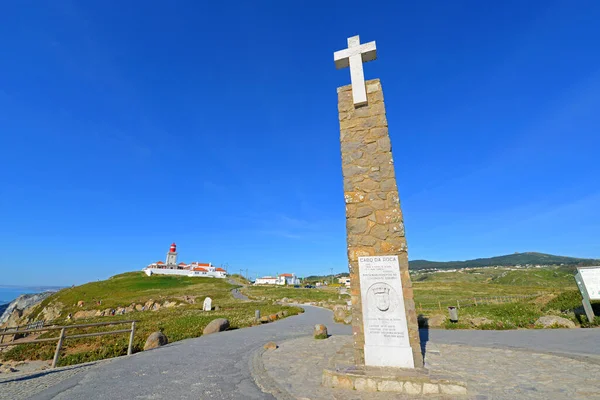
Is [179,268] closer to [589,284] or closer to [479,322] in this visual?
[479,322]

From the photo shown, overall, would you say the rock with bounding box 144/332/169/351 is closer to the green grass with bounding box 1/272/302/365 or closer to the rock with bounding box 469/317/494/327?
the green grass with bounding box 1/272/302/365

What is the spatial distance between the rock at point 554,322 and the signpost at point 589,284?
0.95 metres

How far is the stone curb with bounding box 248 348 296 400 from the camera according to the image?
18.1ft

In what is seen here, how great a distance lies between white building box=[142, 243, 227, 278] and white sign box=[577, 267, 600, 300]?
360ft

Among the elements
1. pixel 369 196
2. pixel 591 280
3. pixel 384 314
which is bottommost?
pixel 384 314

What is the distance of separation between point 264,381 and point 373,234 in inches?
173

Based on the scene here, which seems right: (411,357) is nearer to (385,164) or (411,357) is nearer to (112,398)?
(385,164)

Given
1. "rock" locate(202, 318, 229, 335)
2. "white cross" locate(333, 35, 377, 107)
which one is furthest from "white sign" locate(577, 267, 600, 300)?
"rock" locate(202, 318, 229, 335)

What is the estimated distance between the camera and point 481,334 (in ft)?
39.3

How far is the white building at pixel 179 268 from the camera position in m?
106

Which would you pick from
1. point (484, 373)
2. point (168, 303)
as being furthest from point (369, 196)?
point (168, 303)

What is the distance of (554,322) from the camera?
42.3 ft

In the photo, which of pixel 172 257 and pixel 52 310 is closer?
pixel 52 310

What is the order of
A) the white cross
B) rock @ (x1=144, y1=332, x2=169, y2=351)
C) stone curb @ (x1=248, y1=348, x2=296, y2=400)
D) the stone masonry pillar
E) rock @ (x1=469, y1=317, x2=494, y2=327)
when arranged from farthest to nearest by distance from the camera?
1. rock @ (x1=469, y1=317, x2=494, y2=327)
2. rock @ (x1=144, y1=332, x2=169, y2=351)
3. the white cross
4. the stone masonry pillar
5. stone curb @ (x1=248, y1=348, x2=296, y2=400)
